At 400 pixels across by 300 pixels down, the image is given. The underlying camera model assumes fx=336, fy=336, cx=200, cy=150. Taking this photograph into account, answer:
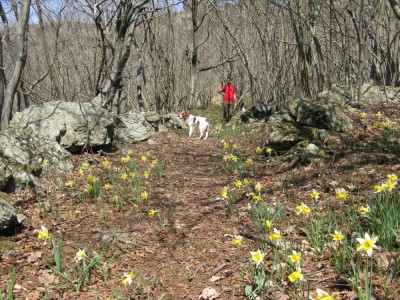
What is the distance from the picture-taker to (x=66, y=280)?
2.64 m

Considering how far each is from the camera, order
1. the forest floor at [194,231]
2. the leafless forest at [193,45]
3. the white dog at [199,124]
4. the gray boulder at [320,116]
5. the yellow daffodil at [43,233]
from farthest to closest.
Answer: the white dog at [199,124] < the leafless forest at [193,45] < the gray boulder at [320,116] < the yellow daffodil at [43,233] < the forest floor at [194,231]

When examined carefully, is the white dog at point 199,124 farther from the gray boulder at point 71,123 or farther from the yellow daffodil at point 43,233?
the yellow daffodil at point 43,233

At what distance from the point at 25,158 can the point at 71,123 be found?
1.89m

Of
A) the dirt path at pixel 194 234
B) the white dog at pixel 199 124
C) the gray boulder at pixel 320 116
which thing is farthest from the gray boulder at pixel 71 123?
the gray boulder at pixel 320 116

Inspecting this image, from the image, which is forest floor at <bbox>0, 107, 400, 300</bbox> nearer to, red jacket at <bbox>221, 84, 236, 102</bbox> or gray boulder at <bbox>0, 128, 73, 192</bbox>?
gray boulder at <bbox>0, 128, 73, 192</bbox>

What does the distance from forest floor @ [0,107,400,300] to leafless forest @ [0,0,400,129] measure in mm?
2096

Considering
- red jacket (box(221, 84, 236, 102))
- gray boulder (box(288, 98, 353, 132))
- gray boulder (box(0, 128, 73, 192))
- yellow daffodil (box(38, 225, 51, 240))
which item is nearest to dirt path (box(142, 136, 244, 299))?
yellow daffodil (box(38, 225, 51, 240))

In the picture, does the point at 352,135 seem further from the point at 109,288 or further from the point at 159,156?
the point at 109,288

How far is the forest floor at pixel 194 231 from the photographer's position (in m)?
2.43

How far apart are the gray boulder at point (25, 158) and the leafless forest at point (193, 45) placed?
0.91m

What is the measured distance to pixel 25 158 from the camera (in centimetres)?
500

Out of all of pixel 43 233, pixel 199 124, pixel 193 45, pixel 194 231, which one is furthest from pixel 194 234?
pixel 193 45

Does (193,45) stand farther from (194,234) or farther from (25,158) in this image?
(194,234)

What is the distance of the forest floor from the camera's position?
2.43 metres
